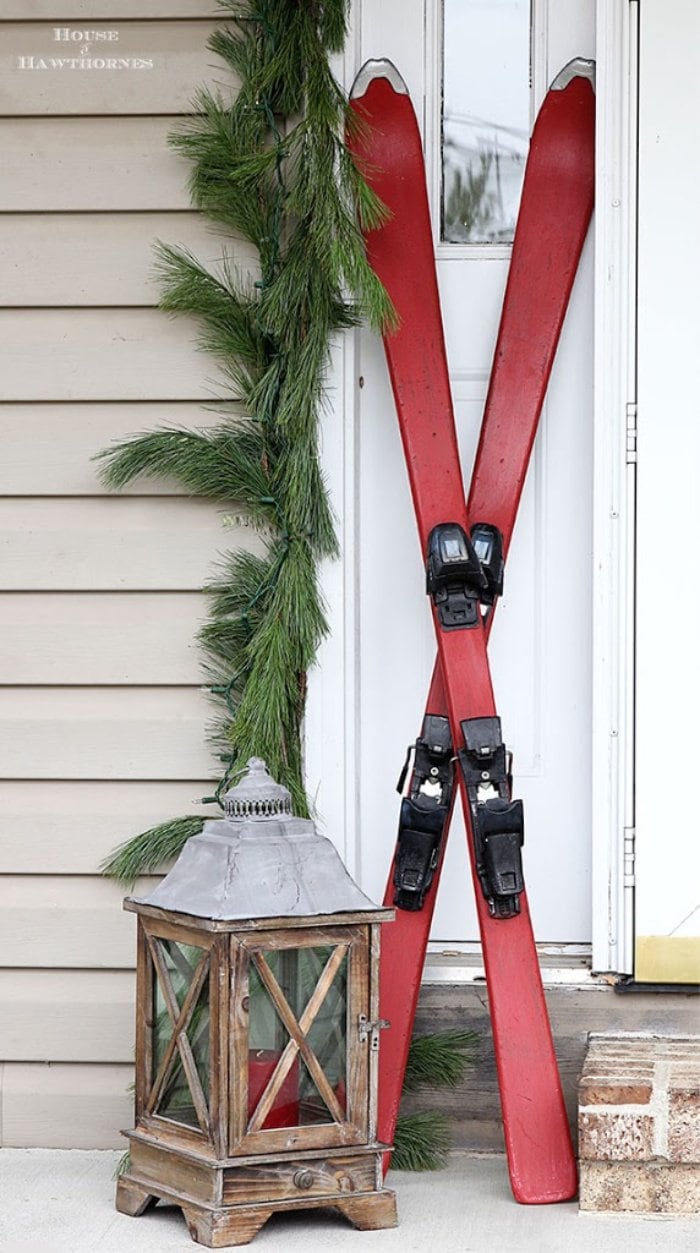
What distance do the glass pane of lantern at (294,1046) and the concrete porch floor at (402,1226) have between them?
167mm

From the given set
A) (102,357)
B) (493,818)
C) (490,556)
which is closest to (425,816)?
(493,818)

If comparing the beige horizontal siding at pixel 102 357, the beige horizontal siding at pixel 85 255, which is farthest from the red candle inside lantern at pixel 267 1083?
the beige horizontal siding at pixel 85 255

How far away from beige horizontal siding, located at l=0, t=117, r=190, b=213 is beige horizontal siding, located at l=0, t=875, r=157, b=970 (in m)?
1.15

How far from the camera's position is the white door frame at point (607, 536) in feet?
8.29

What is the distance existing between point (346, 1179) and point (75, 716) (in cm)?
90

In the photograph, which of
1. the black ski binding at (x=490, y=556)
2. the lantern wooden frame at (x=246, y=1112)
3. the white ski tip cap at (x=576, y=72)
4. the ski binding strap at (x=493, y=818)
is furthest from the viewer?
the white ski tip cap at (x=576, y=72)

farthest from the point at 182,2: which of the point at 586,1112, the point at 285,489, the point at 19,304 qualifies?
the point at 586,1112

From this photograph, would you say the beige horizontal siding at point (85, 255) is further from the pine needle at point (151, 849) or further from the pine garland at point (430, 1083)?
the pine garland at point (430, 1083)

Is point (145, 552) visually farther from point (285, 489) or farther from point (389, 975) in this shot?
point (389, 975)

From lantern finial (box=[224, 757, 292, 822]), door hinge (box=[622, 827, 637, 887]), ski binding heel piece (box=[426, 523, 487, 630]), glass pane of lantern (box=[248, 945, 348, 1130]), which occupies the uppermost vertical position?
ski binding heel piece (box=[426, 523, 487, 630])

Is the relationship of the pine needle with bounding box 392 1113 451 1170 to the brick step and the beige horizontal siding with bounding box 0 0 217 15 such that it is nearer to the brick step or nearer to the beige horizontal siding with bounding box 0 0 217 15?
the brick step

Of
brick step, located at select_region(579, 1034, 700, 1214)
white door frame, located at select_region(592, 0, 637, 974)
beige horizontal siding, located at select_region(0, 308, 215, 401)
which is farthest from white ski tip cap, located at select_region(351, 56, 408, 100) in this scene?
brick step, located at select_region(579, 1034, 700, 1214)

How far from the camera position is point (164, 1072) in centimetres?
222

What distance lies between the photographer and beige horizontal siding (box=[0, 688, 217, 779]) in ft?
8.59
